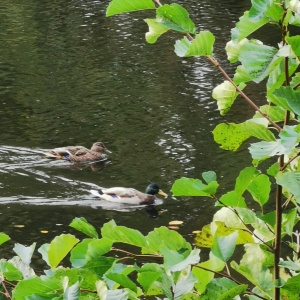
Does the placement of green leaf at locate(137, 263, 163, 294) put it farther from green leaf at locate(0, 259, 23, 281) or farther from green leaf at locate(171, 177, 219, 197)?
green leaf at locate(0, 259, 23, 281)

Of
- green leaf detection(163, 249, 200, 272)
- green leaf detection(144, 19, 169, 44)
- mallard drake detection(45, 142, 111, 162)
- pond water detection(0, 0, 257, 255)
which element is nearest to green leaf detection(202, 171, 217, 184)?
green leaf detection(163, 249, 200, 272)

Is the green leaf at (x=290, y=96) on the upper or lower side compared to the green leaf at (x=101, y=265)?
upper

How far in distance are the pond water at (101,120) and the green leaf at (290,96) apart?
7.19 metres

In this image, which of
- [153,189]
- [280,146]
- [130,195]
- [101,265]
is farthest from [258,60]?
[153,189]

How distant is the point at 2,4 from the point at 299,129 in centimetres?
2082

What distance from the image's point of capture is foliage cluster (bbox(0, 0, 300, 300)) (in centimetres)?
167

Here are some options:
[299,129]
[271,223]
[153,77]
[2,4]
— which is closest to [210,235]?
[271,223]

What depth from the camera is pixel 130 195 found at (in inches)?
389

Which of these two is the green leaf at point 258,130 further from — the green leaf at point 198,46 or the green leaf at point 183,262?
the green leaf at point 183,262

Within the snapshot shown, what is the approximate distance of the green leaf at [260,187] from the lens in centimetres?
193

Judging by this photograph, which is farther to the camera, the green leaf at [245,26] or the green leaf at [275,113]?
the green leaf at [275,113]

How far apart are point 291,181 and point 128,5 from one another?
1.64 feet

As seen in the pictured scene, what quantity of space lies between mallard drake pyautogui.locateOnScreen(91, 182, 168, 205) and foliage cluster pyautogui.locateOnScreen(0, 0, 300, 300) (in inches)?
305

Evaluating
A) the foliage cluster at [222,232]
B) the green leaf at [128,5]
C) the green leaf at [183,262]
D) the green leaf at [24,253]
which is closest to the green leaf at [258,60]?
the foliage cluster at [222,232]
